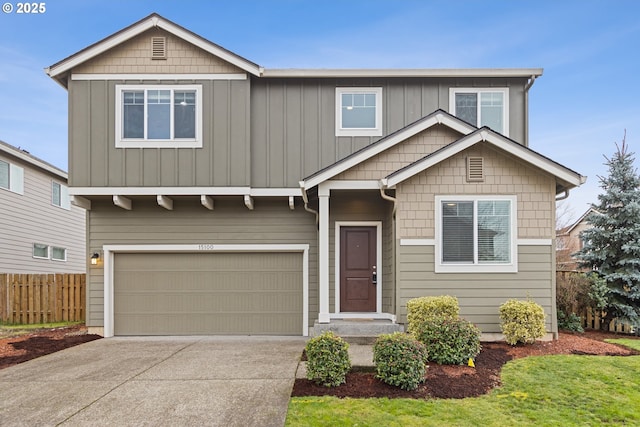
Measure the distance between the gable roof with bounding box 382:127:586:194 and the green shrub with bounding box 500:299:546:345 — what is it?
2590 mm

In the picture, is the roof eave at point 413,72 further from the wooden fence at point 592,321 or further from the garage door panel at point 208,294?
the wooden fence at point 592,321

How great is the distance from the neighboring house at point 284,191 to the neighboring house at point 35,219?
7.31m

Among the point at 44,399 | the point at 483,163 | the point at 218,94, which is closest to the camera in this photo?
the point at 44,399

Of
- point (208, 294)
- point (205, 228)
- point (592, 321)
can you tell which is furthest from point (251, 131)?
point (592, 321)

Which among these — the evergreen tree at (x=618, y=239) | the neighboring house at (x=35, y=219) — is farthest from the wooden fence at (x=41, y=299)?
the evergreen tree at (x=618, y=239)

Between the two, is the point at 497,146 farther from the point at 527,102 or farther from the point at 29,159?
the point at 29,159

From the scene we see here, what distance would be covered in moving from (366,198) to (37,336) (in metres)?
8.31

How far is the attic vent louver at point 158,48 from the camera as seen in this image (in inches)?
397

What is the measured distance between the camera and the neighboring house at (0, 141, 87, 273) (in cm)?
1533

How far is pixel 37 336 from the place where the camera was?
10.2m

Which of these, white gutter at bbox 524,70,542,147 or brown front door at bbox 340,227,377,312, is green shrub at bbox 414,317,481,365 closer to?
brown front door at bbox 340,227,377,312

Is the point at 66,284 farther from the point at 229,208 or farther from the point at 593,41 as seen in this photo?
the point at 593,41

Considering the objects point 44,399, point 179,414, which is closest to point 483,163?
point 179,414

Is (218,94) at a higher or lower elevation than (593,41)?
lower
